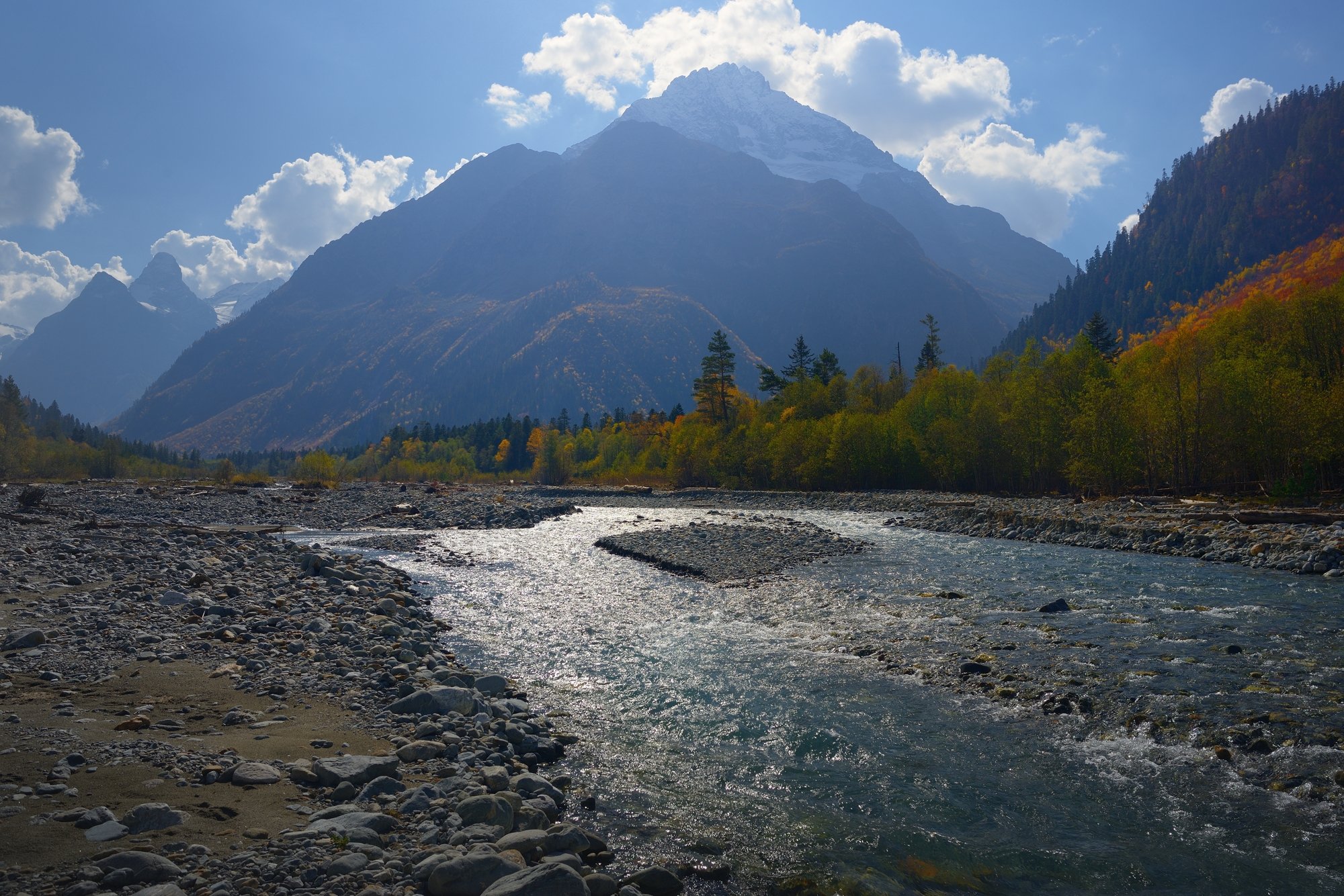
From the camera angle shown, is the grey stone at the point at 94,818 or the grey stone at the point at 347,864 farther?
the grey stone at the point at 94,818

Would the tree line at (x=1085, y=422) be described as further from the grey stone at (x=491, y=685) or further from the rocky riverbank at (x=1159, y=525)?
the grey stone at (x=491, y=685)

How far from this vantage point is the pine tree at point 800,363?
118 m

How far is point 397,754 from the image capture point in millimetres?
9219

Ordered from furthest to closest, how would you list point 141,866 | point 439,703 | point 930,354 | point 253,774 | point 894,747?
1. point 930,354
2. point 439,703
3. point 894,747
4. point 253,774
5. point 141,866

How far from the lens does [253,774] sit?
7867 millimetres

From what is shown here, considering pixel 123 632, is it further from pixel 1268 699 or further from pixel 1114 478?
pixel 1114 478

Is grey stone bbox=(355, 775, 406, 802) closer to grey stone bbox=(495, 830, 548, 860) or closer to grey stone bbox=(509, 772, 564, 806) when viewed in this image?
grey stone bbox=(509, 772, 564, 806)

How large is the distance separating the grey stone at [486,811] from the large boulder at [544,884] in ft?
4.78

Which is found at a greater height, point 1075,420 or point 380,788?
point 1075,420

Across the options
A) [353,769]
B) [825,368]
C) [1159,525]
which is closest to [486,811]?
[353,769]

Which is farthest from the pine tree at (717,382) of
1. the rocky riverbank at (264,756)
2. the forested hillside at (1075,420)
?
the rocky riverbank at (264,756)

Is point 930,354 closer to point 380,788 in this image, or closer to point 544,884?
point 380,788

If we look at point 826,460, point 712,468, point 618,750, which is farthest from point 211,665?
point 712,468

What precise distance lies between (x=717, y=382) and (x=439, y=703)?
359ft
